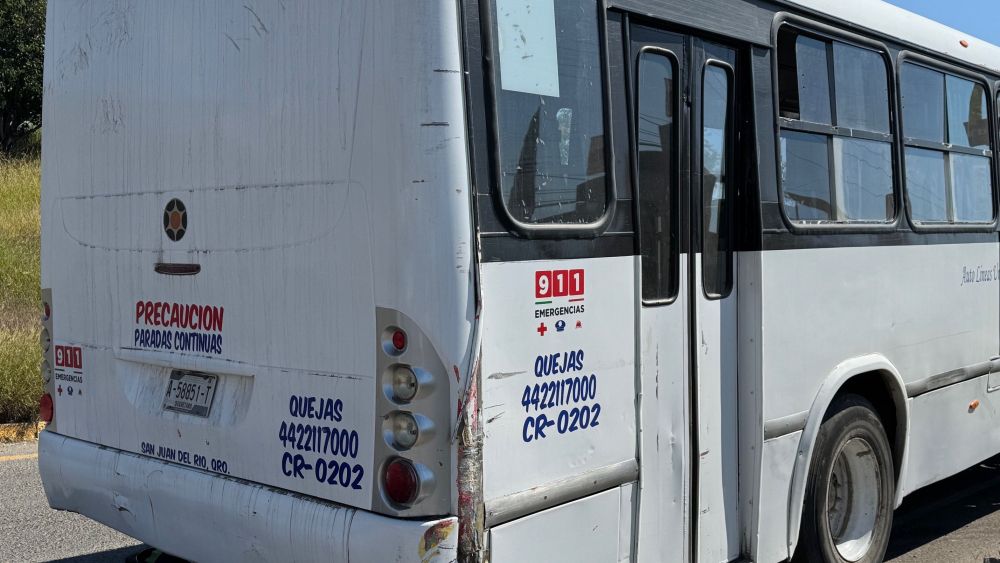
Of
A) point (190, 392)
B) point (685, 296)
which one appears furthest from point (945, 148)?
point (190, 392)

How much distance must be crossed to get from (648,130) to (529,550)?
5.62 ft

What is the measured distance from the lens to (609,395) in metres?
3.75

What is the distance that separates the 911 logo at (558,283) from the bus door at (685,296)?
0.43m

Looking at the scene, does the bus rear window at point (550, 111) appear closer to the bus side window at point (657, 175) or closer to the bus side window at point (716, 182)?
the bus side window at point (657, 175)

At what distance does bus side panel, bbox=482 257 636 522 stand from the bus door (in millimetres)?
157

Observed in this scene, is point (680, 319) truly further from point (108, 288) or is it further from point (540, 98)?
point (108, 288)

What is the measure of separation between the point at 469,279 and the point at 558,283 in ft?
1.48

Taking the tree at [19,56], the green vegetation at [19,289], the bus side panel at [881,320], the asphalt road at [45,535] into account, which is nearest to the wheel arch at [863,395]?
the bus side panel at [881,320]

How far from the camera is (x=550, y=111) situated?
140 inches

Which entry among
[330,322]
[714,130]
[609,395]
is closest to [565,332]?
[609,395]

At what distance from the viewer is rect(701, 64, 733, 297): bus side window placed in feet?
14.2

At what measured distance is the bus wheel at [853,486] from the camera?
16.3ft

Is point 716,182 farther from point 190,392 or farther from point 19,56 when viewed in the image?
point 19,56

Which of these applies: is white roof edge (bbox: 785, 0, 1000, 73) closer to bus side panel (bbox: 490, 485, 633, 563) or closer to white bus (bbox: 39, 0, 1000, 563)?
white bus (bbox: 39, 0, 1000, 563)
